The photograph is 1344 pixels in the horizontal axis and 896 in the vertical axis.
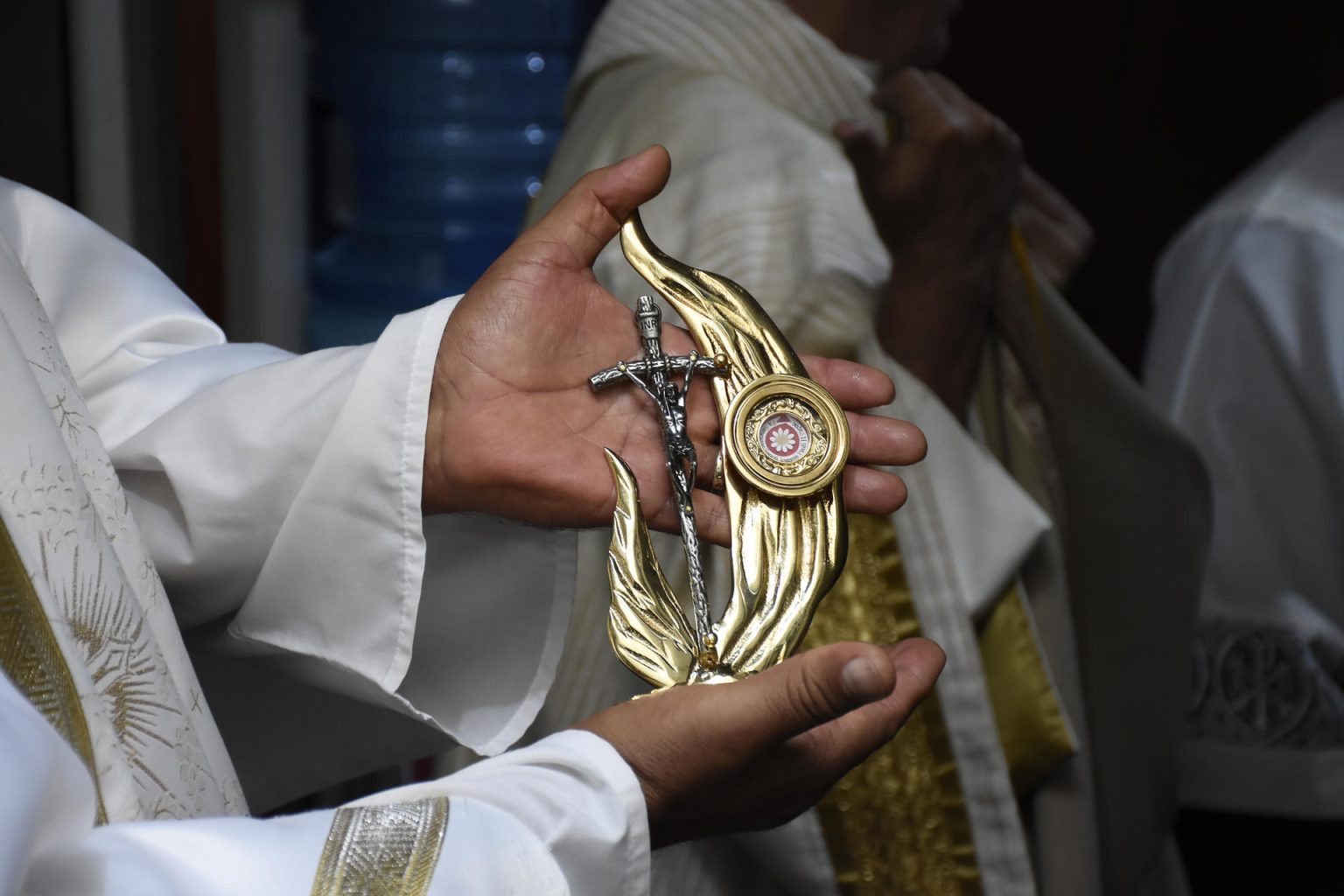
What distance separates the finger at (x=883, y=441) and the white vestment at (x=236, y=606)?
171 millimetres

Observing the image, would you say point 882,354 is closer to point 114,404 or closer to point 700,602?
point 700,602

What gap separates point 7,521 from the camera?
0.51m

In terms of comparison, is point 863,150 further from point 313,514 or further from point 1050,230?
point 313,514

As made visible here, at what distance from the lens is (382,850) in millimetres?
451

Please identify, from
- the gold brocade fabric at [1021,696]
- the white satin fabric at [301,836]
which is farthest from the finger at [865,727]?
the gold brocade fabric at [1021,696]

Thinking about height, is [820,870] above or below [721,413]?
below

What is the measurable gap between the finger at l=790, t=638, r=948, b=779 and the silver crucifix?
84 mm

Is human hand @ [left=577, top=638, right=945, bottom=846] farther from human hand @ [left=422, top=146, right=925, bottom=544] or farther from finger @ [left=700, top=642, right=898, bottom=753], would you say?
human hand @ [left=422, top=146, right=925, bottom=544]

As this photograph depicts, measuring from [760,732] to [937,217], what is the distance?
2.14 ft

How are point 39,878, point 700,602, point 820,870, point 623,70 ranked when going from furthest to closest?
point 623,70
point 820,870
point 700,602
point 39,878

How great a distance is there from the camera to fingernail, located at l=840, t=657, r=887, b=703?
0.49m

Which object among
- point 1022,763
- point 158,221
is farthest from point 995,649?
point 158,221

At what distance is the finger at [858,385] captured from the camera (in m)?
0.70

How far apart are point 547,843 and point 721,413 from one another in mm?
278
